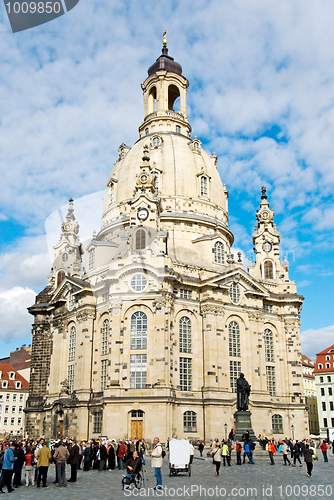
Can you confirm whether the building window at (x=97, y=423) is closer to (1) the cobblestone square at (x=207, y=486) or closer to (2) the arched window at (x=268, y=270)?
(1) the cobblestone square at (x=207, y=486)

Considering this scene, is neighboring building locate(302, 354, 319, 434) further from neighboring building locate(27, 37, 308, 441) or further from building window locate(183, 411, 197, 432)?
building window locate(183, 411, 197, 432)

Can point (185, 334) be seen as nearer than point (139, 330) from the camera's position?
No

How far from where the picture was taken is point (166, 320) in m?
47.8

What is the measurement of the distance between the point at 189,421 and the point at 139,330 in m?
9.91

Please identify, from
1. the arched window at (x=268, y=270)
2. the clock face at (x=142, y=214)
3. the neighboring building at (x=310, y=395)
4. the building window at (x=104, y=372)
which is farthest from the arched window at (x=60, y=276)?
the neighboring building at (x=310, y=395)

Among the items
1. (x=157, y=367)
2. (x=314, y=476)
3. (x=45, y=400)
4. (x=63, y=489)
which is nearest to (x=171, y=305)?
(x=157, y=367)

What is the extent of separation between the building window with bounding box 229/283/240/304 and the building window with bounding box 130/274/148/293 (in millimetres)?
10823

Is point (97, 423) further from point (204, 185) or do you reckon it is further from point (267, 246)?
point (204, 185)

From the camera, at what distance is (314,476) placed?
26.0 meters

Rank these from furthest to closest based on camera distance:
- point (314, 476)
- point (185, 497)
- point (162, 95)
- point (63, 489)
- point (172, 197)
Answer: point (162, 95)
point (172, 197)
point (314, 476)
point (63, 489)
point (185, 497)

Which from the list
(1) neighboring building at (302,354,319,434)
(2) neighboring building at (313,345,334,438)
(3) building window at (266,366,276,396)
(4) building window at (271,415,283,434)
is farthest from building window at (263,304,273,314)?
(1) neighboring building at (302,354,319,434)

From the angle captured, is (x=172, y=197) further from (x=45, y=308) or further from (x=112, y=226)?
(x=45, y=308)

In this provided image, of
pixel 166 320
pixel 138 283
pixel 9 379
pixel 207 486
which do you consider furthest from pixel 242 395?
pixel 9 379

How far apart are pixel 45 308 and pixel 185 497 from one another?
165 ft
